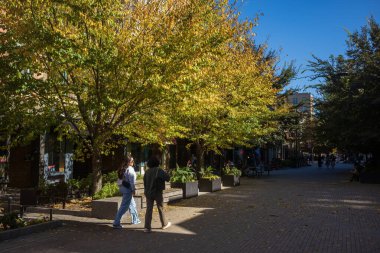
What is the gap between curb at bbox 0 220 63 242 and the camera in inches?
330

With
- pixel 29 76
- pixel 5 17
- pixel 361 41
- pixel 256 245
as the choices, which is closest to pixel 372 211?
pixel 256 245

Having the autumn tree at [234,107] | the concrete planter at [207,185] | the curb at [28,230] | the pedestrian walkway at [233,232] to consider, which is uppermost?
the autumn tree at [234,107]

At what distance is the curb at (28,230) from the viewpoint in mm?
8383

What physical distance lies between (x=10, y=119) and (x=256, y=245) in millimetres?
7440

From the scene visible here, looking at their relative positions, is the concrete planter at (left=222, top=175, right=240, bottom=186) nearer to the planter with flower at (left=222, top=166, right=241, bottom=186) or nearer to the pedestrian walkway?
the planter with flower at (left=222, top=166, right=241, bottom=186)

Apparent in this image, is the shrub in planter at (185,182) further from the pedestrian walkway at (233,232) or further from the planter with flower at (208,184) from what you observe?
the planter with flower at (208,184)

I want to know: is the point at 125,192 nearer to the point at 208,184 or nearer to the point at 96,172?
the point at 96,172

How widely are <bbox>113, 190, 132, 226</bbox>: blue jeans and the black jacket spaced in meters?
0.65

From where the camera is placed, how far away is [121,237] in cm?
880

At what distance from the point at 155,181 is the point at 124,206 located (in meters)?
1.04

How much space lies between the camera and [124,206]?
32.4 ft

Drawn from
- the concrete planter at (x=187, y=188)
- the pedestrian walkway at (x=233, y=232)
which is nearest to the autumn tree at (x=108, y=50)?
the pedestrian walkway at (x=233, y=232)

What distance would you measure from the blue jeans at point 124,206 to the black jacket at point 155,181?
25.5 inches

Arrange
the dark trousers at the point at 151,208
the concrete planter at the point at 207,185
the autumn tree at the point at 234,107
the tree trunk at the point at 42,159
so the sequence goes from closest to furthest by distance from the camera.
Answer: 1. the dark trousers at the point at 151,208
2. the tree trunk at the point at 42,159
3. the autumn tree at the point at 234,107
4. the concrete planter at the point at 207,185
